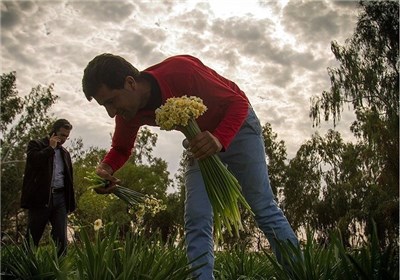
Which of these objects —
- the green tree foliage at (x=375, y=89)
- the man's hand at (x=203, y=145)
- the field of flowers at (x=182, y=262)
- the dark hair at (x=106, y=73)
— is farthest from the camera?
the green tree foliage at (x=375, y=89)

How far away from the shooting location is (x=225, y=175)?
9.64 feet

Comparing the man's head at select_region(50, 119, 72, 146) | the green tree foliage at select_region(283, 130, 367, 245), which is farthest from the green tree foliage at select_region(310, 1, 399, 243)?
the man's head at select_region(50, 119, 72, 146)

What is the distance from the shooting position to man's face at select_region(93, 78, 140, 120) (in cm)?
304

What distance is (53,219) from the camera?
19.5ft

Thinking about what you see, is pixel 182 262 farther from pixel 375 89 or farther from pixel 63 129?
pixel 375 89

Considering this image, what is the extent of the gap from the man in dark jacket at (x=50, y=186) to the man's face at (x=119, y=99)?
3046 millimetres

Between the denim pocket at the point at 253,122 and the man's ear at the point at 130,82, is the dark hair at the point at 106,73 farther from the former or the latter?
the denim pocket at the point at 253,122

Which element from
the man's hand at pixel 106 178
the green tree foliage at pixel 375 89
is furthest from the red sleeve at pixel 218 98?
the green tree foliage at pixel 375 89

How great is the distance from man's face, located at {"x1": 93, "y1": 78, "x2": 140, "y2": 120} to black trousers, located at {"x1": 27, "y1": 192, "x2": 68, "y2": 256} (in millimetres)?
3136

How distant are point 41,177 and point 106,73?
3.29 metres

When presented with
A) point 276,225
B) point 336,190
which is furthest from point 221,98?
point 336,190

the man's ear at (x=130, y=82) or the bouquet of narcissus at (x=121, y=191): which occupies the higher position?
the man's ear at (x=130, y=82)

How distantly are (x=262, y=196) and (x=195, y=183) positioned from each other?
18.3 inches

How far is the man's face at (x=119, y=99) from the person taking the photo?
3.04m
